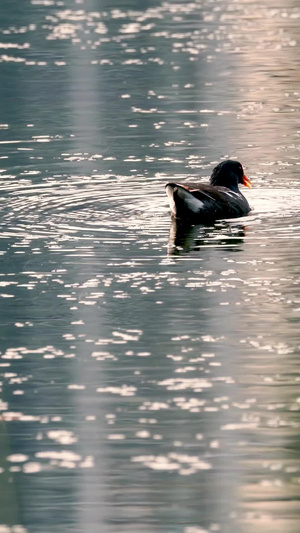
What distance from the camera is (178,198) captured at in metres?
14.7

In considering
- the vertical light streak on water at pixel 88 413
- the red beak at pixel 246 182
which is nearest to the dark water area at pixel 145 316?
the vertical light streak on water at pixel 88 413

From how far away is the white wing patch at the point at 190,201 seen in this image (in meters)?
14.7

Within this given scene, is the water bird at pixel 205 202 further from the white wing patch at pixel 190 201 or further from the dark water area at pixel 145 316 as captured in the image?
the dark water area at pixel 145 316

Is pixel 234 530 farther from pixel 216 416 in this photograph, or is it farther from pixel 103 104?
pixel 103 104

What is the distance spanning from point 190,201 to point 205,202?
0.24 meters

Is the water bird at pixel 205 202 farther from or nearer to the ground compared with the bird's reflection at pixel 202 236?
farther from the ground

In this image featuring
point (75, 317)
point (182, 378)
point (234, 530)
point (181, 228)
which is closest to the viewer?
point (234, 530)

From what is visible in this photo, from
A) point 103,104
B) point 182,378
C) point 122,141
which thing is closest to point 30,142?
point 122,141

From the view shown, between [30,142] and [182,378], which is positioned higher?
[30,142]

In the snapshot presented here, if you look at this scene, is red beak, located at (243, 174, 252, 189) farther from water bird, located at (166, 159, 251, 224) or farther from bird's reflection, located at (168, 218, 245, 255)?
bird's reflection, located at (168, 218, 245, 255)

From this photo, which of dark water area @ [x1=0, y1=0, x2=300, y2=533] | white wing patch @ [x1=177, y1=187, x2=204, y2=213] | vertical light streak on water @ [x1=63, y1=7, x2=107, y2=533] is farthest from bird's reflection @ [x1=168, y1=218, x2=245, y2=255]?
vertical light streak on water @ [x1=63, y1=7, x2=107, y2=533]

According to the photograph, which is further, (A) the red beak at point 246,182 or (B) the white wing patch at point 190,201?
(A) the red beak at point 246,182

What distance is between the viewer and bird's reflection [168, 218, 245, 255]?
13.7 metres

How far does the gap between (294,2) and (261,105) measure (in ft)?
65.8
